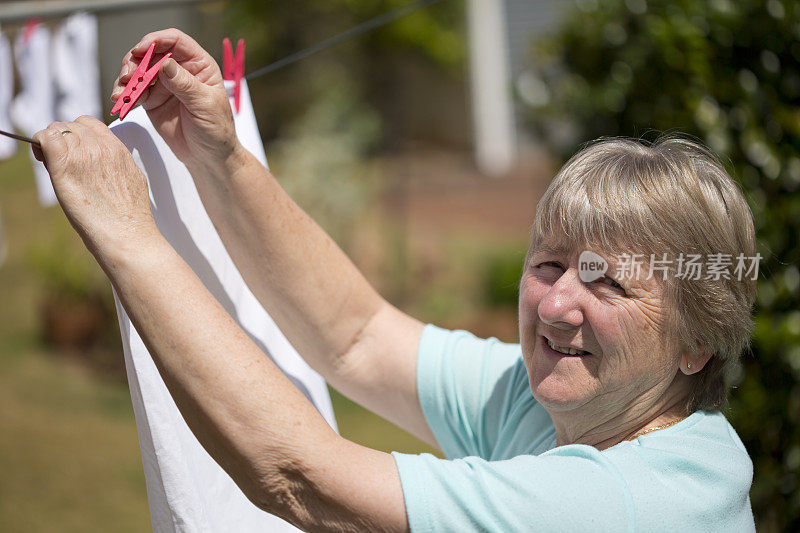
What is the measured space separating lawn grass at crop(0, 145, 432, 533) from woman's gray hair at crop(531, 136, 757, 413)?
389cm

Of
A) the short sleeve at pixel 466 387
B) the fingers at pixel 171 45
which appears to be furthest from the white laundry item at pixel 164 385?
the short sleeve at pixel 466 387

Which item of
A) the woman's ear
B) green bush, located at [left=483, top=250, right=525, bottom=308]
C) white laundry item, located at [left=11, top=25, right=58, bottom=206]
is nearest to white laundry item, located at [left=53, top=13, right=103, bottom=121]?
white laundry item, located at [left=11, top=25, right=58, bottom=206]

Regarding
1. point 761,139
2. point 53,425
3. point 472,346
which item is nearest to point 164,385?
point 472,346

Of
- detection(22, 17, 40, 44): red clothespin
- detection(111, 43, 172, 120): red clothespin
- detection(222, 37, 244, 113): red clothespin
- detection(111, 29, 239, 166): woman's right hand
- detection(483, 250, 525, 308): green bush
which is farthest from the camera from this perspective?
detection(483, 250, 525, 308): green bush

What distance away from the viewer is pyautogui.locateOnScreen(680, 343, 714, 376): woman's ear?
1.56 m

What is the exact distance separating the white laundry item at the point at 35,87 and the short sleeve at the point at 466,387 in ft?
5.83

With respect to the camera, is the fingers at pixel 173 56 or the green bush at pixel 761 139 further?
the green bush at pixel 761 139

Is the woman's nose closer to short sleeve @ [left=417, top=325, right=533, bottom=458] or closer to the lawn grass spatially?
short sleeve @ [left=417, top=325, right=533, bottom=458]

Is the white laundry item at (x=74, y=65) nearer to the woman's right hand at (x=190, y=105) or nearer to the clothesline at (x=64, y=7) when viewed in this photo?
the clothesline at (x=64, y=7)

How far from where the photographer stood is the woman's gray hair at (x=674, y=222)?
1464mm

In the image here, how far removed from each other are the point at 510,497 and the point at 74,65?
2609mm

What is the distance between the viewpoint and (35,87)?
3.03 m

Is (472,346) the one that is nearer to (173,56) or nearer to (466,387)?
(466,387)

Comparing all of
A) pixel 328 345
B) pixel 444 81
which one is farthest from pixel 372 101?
pixel 328 345
